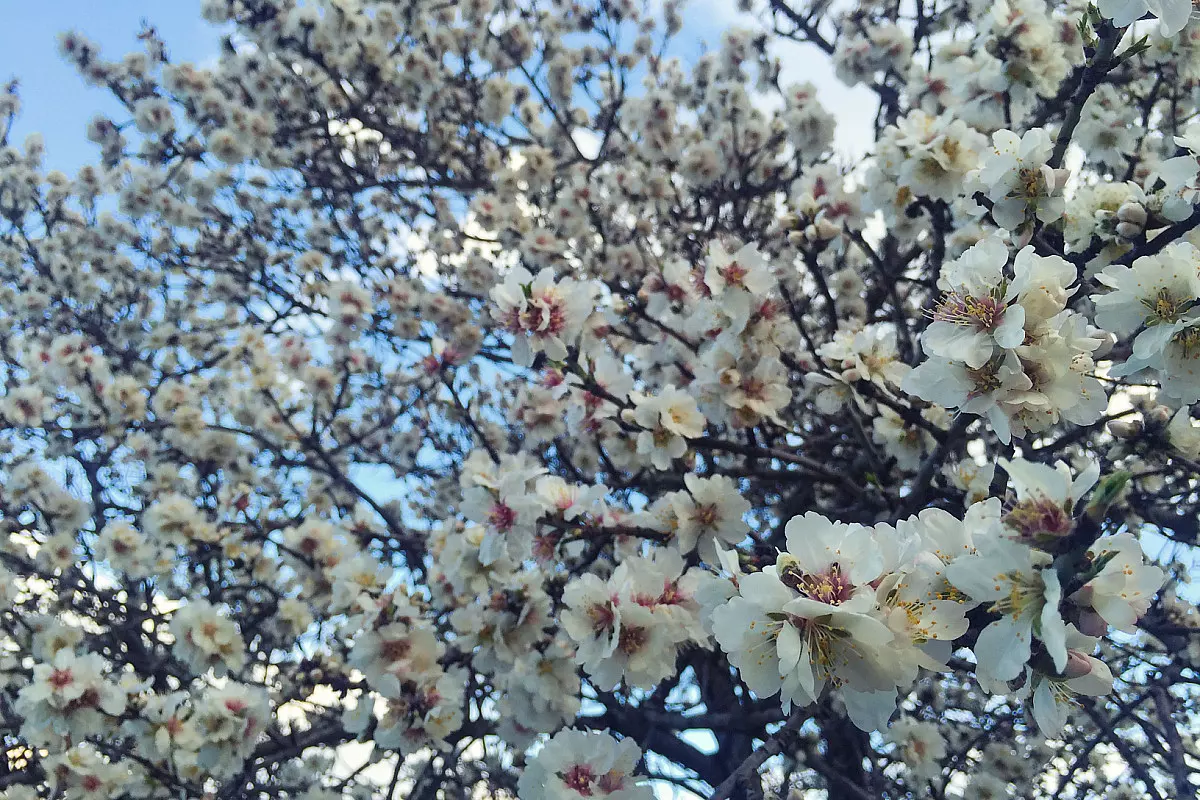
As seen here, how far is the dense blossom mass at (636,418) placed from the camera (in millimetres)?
1345

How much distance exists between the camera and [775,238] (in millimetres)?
4387

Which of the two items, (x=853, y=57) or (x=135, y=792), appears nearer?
(x=135, y=792)

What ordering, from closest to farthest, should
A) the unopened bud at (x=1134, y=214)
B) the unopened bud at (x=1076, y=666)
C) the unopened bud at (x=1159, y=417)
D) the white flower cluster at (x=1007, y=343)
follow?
the unopened bud at (x=1076, y=666) → the white flower cluster at (x=1007, y=343) → the unopened bud at (x=1134, y=214) → the unopened bud at (x=1159, y=417)

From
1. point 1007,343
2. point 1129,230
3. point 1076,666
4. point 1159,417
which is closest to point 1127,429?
point 1159,417

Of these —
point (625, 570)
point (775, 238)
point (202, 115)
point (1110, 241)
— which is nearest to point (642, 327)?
point (775, 238)

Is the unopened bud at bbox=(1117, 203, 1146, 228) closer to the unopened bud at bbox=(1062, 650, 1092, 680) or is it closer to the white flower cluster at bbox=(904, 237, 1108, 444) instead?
the white flower cluster at bbox=(904, 237, 1108, 444)

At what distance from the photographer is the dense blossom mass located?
1.34 m

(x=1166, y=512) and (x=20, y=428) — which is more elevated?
(x=20, y=428)

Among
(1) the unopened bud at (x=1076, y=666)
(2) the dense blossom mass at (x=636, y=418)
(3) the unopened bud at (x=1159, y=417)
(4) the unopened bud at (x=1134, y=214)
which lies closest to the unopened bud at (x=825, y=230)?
(2) the dense blossom mass at (x=636, y=418)

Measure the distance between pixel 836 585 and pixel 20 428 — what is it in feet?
18.8

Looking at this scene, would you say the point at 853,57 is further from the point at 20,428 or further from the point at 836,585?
the point at 20,428

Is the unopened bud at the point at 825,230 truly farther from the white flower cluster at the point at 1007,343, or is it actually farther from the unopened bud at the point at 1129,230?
the white flower cluster at the point at 1007,343

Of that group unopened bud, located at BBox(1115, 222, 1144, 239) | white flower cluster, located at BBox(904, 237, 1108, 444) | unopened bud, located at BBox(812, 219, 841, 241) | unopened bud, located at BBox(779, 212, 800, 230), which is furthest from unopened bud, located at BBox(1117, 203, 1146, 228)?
unopened bud, located at BBox(779, 212, 800, 230)

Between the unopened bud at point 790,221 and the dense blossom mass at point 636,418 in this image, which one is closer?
the dense blossom mass at point 636,418
